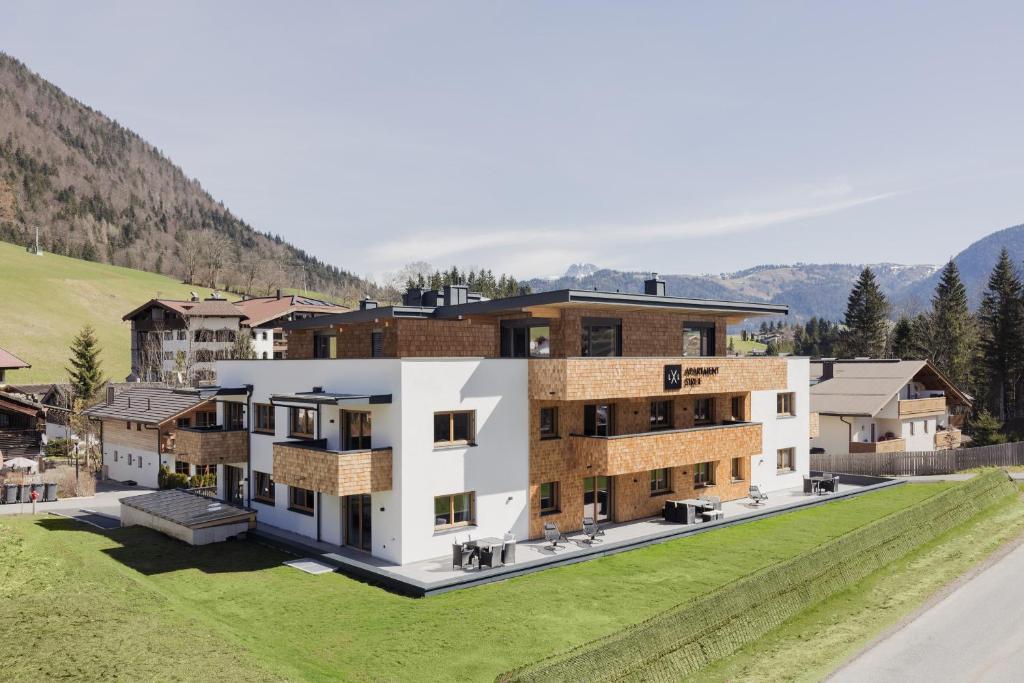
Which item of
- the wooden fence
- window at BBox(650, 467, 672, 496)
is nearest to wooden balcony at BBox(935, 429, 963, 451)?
the wooden fence

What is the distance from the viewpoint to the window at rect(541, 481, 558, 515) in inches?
995

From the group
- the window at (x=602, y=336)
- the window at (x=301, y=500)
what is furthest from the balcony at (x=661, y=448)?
the window at (x=301, y=500)

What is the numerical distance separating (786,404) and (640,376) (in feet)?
44.6

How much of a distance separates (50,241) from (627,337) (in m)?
171

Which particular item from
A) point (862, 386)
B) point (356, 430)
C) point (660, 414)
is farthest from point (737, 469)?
point (862, 386)

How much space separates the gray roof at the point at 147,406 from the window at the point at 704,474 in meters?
24.4

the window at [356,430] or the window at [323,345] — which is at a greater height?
the window at [323,345]

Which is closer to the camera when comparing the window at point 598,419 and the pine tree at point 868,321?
the window at point 598,419

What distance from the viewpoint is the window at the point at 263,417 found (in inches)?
1095

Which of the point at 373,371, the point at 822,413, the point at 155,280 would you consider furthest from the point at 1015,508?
the point at 155,280

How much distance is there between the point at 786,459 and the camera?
115 feet

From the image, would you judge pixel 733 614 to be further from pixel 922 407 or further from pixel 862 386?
pixel 922 407

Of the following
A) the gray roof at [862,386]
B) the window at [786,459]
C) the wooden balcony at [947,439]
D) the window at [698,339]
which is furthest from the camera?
the wooden balcony at [947,439]

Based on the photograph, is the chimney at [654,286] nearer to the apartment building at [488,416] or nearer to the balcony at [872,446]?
the apartment building at [488,416]
